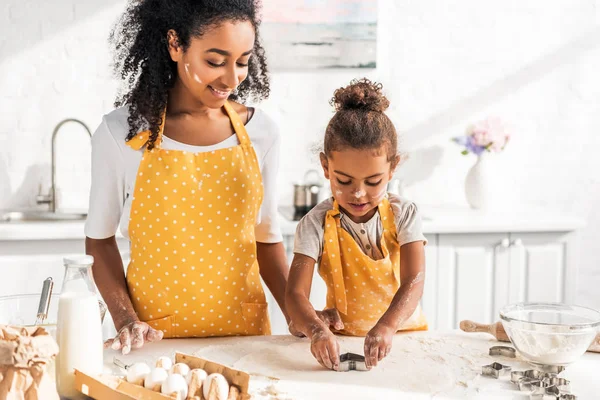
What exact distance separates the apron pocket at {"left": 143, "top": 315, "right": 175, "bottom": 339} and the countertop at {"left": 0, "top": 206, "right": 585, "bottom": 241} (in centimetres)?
126

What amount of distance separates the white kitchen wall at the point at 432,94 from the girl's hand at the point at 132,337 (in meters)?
2.00

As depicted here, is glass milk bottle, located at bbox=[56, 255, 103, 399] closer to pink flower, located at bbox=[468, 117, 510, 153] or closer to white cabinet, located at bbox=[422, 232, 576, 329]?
white cabinet, located at bbox=[422, 232, 576, 329]

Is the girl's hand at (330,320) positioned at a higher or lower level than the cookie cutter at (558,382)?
higher

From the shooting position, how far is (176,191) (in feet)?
5.59

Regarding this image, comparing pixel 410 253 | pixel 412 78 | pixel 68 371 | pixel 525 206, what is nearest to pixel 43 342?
pixel 68 371

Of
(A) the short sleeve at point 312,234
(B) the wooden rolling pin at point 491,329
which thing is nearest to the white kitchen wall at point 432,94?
(A) the short sleeve at point 312,234

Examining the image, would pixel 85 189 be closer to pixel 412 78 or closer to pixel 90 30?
pixel 90 30

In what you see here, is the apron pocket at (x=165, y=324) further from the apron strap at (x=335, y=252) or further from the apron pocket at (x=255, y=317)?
the apron strap at (x=335, y=252)

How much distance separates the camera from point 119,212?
1.74m

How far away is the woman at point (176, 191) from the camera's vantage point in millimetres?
1690

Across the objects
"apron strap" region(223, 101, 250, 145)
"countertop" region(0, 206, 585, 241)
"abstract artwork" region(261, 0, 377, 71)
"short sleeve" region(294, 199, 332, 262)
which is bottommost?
"countertop" region(0, 206, 585, 241)

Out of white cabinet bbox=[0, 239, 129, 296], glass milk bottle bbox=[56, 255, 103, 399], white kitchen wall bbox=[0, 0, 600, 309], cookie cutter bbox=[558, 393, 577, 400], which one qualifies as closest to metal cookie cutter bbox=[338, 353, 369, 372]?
cookie cutter bbox=[558, 393, 577, 400]

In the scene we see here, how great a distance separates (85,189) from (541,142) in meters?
2.17

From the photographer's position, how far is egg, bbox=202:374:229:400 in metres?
1.18
